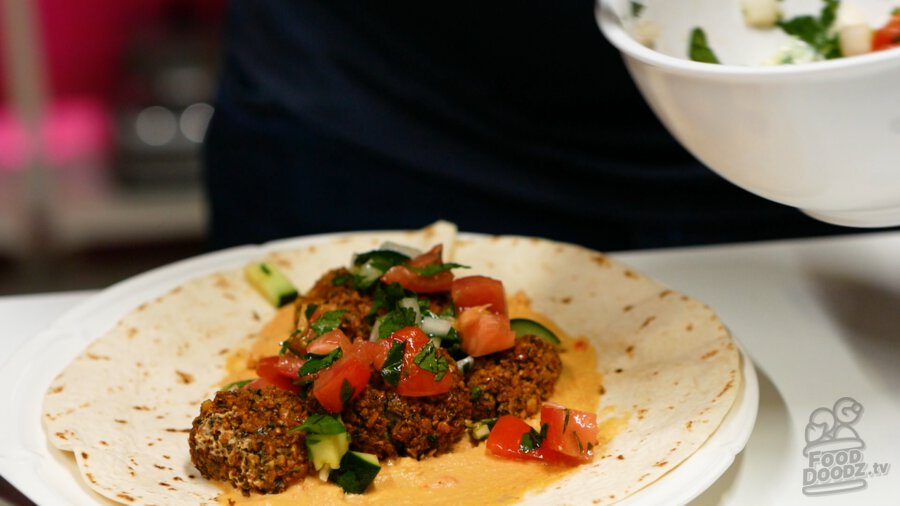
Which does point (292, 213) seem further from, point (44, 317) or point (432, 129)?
point (44, 317)

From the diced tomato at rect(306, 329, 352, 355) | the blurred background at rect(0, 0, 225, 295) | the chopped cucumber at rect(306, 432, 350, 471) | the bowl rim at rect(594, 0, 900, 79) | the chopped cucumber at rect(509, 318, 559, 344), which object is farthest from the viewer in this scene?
the blurred background at rect(0, 0, 225, 295)

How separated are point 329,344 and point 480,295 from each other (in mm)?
341

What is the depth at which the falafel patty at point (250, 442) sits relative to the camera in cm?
172

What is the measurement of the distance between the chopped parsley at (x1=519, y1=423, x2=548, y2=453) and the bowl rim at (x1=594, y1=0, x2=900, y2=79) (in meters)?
0.64

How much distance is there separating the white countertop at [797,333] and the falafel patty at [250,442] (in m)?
0.66

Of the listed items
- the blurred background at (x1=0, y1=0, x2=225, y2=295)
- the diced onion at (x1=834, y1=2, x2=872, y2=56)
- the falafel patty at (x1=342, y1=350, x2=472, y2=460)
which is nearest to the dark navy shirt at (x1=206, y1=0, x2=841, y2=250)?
the diced onion at (x1=834, y1=2, x2=872, y2=56)

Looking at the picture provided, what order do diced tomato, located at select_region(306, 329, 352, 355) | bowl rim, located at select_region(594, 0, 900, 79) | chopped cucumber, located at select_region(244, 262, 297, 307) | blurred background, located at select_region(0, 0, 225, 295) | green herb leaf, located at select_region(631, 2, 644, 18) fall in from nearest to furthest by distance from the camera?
1. bowl rim, located at select_region(594, 0, 900, 79)
2. diced tomato, located at select_region(306, 329, 352, 355)
3. green herb leaf, located at select_region(631, 2, 644, 18)
4. chopped cucumber, located at select_region(244, 262, 297, 307)
5. blurred background, located at select_region(0, 0, 225, 295)

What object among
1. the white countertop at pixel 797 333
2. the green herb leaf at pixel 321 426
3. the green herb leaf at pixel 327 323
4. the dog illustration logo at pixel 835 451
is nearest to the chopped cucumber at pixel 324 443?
the green herb leaf at pixel 321 426

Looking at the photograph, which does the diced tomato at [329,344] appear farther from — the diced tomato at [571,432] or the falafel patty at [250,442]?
the diced tomato at [571,432]

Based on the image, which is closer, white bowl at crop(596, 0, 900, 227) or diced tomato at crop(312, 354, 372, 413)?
white bowl at crop(596, 0, 900, 227)

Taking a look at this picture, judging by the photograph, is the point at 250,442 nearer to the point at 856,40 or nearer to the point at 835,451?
the point at 835,451

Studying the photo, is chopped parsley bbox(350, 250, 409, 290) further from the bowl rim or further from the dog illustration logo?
the dog illustration logo

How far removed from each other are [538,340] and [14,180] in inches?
151

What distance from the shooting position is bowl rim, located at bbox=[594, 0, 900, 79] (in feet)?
4.96
